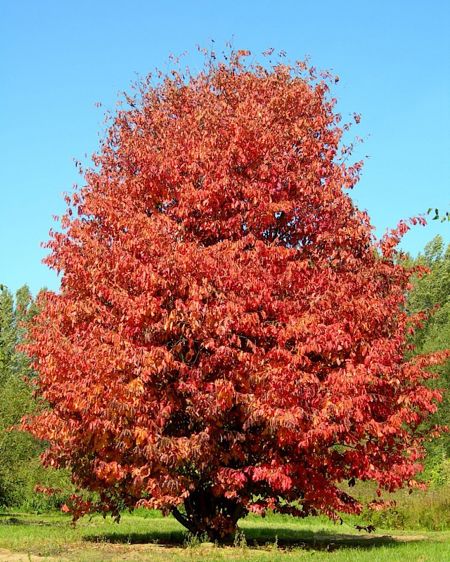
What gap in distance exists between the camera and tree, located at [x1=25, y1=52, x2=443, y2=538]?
14.0 m

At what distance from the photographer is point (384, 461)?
51.2 feet

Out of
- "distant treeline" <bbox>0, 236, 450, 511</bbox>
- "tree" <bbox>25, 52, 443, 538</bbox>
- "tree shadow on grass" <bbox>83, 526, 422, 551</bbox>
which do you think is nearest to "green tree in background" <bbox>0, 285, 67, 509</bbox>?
"distant treeline" <bbox>0, 236, 450, 511</bbox>

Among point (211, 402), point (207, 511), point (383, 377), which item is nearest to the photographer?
point (211, 402)

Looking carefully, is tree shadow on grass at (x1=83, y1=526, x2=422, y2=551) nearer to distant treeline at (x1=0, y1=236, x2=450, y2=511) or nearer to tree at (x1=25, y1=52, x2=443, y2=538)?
tree at (x1=25, y1=52, x2=443, y2=538)

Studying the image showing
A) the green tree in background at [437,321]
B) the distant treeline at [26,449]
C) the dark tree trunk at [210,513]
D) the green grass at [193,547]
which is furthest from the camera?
the green tree in background at [437,321]

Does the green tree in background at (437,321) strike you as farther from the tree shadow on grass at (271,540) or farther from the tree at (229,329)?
the tree at (229,329)

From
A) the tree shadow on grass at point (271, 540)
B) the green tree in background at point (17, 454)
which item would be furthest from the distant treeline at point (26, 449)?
the tree shadow on grass at point (271, 540)

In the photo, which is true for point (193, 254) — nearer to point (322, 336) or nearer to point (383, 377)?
point (322, 336)

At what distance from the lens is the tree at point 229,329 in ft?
45.9

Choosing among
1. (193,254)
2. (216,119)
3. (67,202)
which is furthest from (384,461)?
(67,202)

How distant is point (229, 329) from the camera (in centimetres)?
1384

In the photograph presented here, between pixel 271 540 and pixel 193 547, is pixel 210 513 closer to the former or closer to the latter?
pixel 193 547

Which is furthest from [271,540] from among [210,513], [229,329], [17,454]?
[17,454]

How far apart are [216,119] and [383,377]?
7.06 metres
